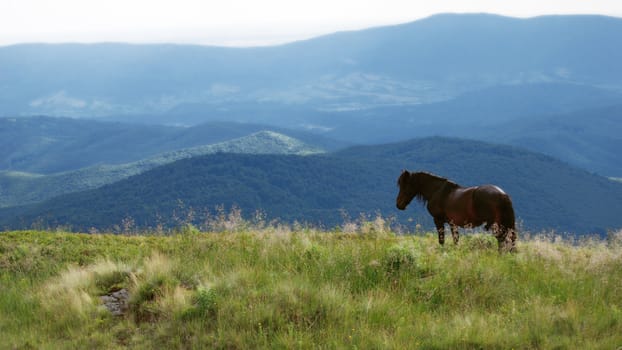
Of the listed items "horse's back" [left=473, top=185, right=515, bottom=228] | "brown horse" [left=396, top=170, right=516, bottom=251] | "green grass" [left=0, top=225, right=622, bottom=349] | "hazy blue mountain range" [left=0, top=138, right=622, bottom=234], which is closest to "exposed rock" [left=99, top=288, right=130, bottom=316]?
"green grass" [left=0, top=225, right=622, bottom=349]

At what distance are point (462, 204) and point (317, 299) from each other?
4.47 metres

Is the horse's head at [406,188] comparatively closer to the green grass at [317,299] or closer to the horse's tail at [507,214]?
the green grass at [317,299]

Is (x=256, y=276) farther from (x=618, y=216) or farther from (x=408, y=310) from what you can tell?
(x=618, y=216)

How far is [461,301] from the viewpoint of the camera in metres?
7.48

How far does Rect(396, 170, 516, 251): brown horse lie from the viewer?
32.2ft

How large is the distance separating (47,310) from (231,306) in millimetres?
2716

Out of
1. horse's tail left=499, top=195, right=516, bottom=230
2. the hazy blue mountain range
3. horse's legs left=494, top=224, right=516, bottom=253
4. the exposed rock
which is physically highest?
horse's tail left=499, top=195, right=516, bottom=230

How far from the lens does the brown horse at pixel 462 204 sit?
32.2ft

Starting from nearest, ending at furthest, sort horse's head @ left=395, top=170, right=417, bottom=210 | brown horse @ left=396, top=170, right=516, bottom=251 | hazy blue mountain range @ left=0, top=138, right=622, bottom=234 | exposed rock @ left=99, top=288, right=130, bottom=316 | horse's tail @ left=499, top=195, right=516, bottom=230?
1. exposed rock @ left=99, top=288, right=130, bottom=316
2. horse's tail @ left=499, top=195, right=516, bottom=230
3. brown horse @ left=396, top=170, right=516, bottom=251
4. horse's head @ left=395, top=170, right=417, bottom=210
5. hazy blue mountain range @ left=0, top=138, right=622, bottom=234

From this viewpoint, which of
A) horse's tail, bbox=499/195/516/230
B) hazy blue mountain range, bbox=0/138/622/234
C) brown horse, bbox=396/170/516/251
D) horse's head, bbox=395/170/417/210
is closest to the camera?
horse's tail, bbox=499/195/516/230

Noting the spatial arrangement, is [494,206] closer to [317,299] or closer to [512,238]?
[512,238]

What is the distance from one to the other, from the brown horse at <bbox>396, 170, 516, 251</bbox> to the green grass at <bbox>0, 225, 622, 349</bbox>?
543mm

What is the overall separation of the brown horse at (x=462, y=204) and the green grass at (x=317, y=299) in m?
0.54

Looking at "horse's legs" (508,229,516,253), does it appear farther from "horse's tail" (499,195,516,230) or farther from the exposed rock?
the exposed rock
